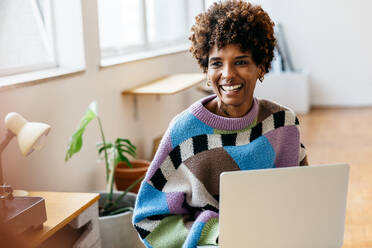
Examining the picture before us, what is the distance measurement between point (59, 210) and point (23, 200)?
0.23 meters

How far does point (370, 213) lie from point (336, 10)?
4230mm

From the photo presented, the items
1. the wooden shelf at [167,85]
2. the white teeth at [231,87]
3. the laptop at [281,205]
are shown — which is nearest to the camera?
the laptop at [281,205]

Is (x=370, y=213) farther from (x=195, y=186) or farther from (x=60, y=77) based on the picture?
(x=195, y=186)

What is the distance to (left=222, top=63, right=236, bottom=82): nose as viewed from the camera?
1243mm

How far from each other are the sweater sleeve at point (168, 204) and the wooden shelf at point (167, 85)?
7.29ft

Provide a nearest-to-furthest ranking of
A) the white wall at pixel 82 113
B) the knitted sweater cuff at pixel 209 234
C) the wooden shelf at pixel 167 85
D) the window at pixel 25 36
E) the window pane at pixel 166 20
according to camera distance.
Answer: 1. the knitted sweater cuff at pixel 209 234
2. the white wall at pixel 82 113
3. the window at pixel 25 36
4. the wooden shelf at pixel 167 85
5. the window pane at pixel 166 20

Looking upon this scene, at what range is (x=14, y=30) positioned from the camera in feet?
8.55

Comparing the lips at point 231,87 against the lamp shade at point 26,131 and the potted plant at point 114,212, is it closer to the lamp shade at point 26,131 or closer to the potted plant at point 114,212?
the lamp shade at point 26,131

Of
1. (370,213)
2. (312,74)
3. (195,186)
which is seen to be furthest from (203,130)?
(312,74)

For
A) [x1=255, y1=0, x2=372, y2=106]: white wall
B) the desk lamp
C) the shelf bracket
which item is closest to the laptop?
the desk lamp

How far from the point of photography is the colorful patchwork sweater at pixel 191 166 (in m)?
1.24

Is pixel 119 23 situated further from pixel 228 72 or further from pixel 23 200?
pixel 228 72

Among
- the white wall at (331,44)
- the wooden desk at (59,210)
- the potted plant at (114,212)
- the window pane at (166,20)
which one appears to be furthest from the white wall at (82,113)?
the white wall at (331,44)

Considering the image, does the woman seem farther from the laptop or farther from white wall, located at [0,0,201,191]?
white wall, located at [0,0,201,191]
